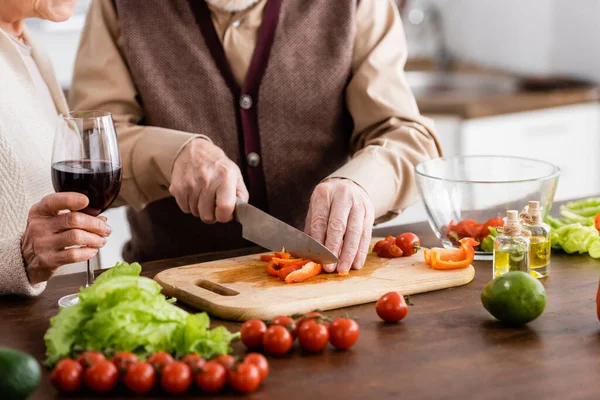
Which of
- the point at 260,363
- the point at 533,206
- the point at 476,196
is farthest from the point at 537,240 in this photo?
the point at 260,363

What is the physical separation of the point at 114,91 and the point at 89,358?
1032 mm

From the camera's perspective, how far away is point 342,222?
5.27 ft

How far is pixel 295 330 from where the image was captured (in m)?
1.25

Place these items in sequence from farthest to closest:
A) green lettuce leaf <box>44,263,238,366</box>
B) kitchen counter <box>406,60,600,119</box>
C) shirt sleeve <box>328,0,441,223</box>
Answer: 1. kitchen counter <box>406,60,600,119</box>
2. shirt sleeve <box>328,0,441,223</box>
3. green lettuce leaf <box>44,263,238,366</box>

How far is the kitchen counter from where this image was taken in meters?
3.50

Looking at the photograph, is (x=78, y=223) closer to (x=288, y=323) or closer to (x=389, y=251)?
(x=288, y=323)

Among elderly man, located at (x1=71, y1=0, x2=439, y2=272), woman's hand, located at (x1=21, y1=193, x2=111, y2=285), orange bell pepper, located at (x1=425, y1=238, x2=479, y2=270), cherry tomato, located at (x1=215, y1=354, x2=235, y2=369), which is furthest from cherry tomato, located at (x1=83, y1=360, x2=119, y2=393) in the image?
elderly man, located at (x1=71, y1=0, x2=439, y2=272)

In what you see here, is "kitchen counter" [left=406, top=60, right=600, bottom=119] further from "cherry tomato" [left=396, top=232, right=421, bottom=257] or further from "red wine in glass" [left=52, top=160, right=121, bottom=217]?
"red wine in glass" [left=52, top=160, right=121, bottom=217]

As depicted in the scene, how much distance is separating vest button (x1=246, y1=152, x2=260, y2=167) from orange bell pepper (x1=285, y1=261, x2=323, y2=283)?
0.55 meters

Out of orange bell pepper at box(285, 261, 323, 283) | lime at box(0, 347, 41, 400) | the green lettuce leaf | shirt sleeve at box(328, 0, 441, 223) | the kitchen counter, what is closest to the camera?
lime at box(0, 347, 41, 400)

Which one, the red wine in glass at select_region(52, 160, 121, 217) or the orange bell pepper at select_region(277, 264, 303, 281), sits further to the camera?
the orange bell pepper at select_region(277, 264, 303, 281)

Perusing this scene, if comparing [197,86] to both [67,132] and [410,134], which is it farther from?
[67,132]

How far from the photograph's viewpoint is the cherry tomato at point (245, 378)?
1.09m

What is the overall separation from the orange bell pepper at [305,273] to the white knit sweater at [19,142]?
0.43 metres
